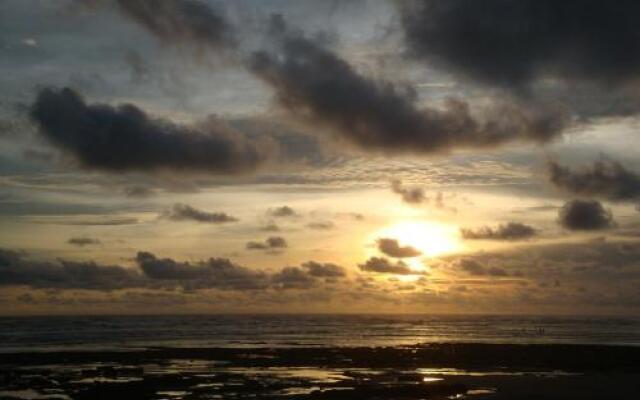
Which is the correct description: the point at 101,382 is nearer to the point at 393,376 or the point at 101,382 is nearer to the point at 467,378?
the point at 393,376

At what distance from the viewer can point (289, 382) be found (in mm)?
49125

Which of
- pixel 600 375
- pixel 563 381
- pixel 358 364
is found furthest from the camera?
pixel 358 364

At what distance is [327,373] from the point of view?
55.7 m

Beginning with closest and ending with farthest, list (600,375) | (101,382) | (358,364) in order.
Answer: (101,382), (600,375), (358,364)

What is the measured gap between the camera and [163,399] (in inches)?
1603

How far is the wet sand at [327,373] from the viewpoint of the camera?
1729 inches

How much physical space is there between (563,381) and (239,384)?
24114 mm

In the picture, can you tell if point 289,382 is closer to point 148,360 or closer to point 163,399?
point 163,399

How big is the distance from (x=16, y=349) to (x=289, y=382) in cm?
4769

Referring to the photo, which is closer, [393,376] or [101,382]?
[101,382]

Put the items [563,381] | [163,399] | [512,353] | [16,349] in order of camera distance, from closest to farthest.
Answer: [163,399]
[563,381]
[512,353]
[16,349]

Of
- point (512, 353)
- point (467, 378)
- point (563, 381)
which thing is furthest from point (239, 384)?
point (512, 353)

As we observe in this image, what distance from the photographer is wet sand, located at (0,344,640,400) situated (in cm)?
4391

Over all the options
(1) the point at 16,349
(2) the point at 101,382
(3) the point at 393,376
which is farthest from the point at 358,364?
(1) the point at 16,349
